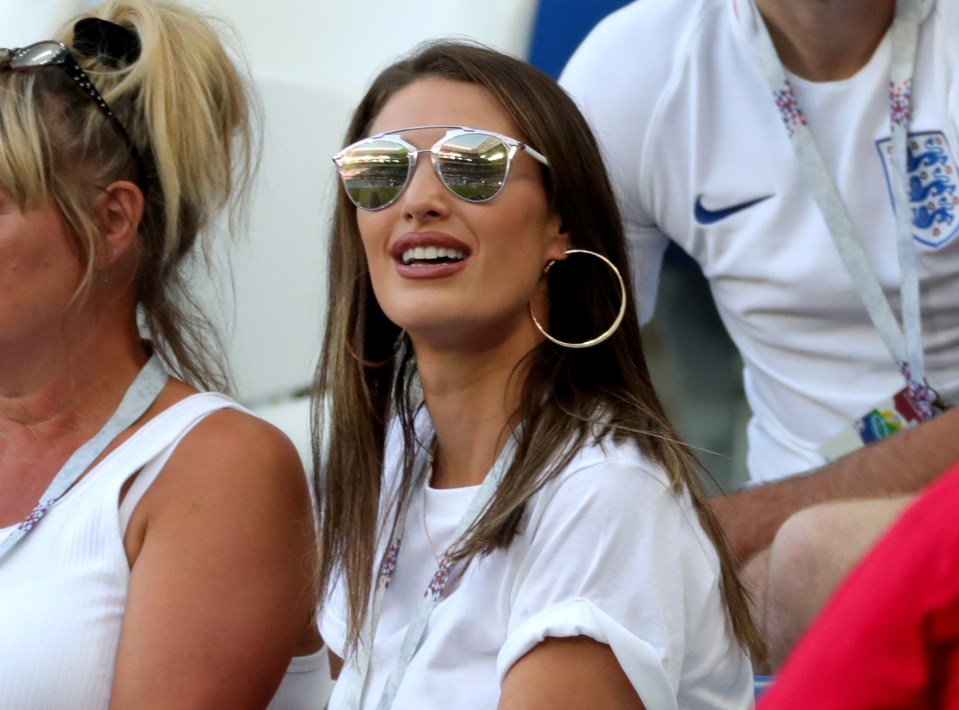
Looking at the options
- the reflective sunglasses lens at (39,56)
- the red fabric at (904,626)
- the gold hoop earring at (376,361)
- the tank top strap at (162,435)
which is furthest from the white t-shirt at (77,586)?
the red fabric at (904,626)

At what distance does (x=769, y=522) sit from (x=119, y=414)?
934mm

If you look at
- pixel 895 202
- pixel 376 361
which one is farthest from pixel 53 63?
pixel 895 202

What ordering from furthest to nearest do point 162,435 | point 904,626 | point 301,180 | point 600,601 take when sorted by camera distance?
point 301,180 < point 162,435 < point 600,601 < point 904,626

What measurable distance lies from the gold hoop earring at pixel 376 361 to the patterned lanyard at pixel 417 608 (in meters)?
0.21

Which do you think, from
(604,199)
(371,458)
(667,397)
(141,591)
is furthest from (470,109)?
(667,397)

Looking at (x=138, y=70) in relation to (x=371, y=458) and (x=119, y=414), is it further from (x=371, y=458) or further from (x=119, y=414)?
(x=371, y=458)

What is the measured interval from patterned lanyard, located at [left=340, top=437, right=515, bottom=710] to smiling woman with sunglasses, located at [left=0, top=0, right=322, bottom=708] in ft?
0.66

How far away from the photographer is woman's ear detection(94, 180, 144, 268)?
1921 millimetres

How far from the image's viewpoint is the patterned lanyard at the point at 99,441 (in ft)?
5.78

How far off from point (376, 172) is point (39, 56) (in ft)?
1.91

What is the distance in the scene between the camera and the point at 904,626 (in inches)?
24.4

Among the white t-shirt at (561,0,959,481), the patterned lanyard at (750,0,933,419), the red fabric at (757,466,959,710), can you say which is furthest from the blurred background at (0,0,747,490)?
the red fabric at (757,466,959,710)

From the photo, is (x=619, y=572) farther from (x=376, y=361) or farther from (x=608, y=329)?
(x=376, y=361)

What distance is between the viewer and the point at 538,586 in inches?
A: 55.0
